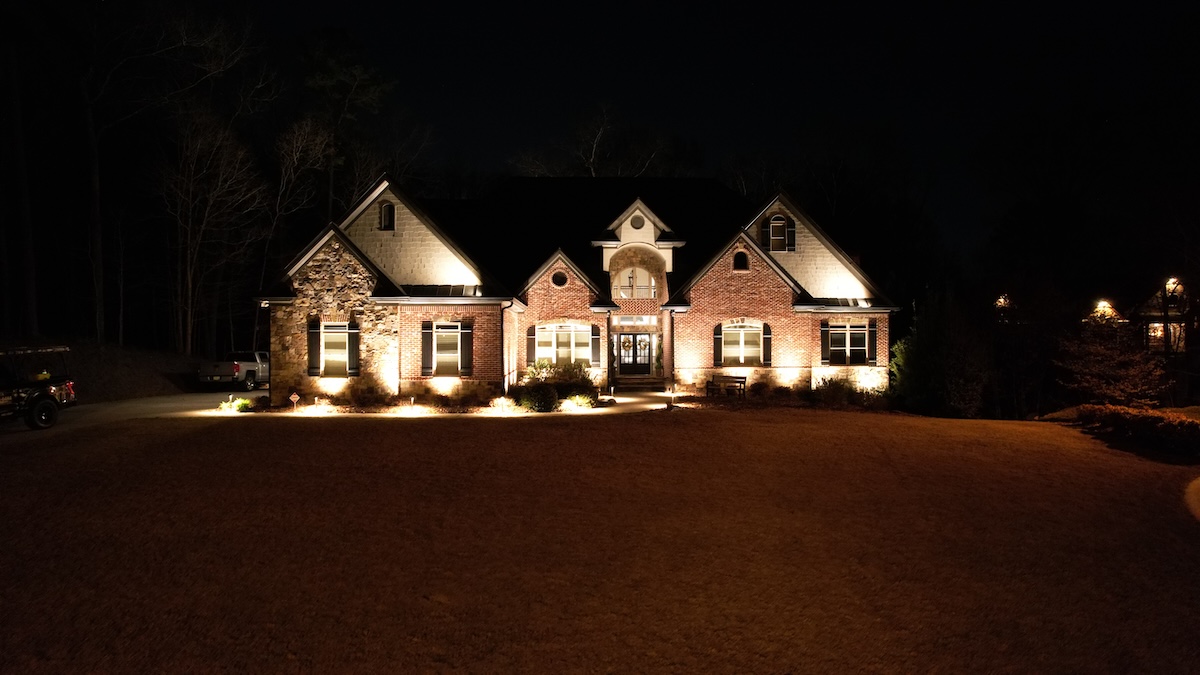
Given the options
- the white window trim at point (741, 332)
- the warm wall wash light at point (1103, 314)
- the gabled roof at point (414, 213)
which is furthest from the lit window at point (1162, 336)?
the gabled roof at point (414, 213)

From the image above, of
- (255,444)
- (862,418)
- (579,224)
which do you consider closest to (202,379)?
(579,224)

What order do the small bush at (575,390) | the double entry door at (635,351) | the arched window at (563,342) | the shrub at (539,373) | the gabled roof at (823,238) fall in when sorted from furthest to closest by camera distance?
the double entry door at (635,351)
the gabled roof at (823,238)
the arched window at (563,342)
the shrub at (539,373)
the small bush at (575,390)

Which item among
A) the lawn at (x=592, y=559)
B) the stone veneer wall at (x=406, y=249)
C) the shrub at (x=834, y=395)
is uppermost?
the stone veneer wall at (x=406, y=249)

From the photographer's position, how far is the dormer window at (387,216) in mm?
25172

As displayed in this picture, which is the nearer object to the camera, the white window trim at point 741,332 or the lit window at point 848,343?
the white window trim at point 741,332

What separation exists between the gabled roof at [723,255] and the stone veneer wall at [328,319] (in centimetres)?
1025

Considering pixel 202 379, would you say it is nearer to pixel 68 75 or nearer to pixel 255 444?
pixel 68 75

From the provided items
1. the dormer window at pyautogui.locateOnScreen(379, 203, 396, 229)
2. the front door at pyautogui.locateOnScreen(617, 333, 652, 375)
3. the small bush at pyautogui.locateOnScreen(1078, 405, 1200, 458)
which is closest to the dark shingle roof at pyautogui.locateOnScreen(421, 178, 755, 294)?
the front door at pyautogui.locateOnScreen(617, 333, 652, 375)

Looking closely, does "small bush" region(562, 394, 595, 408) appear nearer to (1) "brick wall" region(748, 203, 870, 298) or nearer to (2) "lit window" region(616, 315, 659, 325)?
(2) "lit window" region(616, 315, 659, 325)

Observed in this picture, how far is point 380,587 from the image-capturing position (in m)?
7.54

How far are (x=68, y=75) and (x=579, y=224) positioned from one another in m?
22.0

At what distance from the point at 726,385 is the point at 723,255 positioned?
4849 mm

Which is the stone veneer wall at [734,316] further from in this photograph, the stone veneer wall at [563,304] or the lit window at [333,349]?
the lit window at [333,349]

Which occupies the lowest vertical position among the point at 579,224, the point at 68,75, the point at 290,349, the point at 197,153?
the point at 290,349
